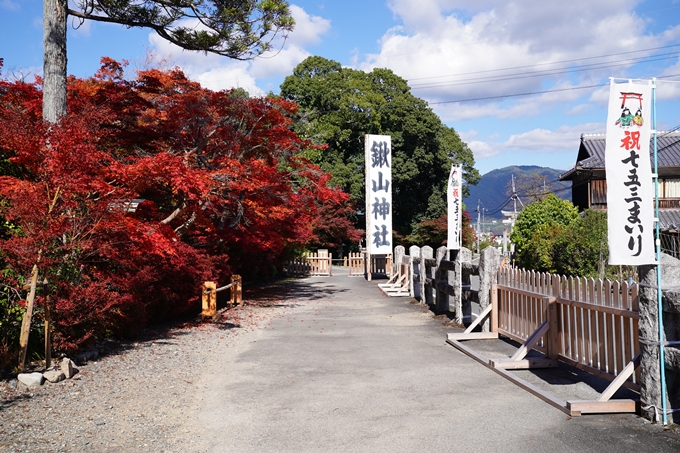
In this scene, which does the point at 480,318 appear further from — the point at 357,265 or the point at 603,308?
the point at 357,265

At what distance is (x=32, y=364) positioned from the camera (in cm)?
758

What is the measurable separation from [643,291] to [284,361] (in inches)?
206

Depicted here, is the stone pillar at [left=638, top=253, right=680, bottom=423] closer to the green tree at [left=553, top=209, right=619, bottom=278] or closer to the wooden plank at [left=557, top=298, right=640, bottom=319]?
the wooden plank at [left=557, top=298, right=640, bottom=319]

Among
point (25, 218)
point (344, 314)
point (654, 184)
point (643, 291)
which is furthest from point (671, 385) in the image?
point (344, 314)

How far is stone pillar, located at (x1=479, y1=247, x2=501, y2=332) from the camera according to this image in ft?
33.3

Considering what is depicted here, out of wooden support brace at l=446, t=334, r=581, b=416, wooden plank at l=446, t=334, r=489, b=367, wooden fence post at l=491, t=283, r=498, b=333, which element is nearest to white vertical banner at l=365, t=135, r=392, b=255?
wooden fence post at l=491, t=283, r=498, b=333

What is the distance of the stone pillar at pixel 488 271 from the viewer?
1015 centimetres

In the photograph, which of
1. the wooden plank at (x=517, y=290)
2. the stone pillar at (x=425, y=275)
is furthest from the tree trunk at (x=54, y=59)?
the stone pillar at (x=425, y=275)

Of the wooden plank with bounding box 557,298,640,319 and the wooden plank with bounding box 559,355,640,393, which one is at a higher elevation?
the wooden plank with bounding box 557,298,640,319

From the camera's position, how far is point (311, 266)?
33250 millimetres

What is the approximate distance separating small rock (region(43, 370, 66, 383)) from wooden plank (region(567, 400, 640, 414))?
6.00m

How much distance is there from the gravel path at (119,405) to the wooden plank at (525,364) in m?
4.03

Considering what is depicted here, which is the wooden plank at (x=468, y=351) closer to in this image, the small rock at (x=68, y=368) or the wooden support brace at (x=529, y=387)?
the wooden support brace at (x=529, y=387)

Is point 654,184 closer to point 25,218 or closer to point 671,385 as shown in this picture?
point 671,385
